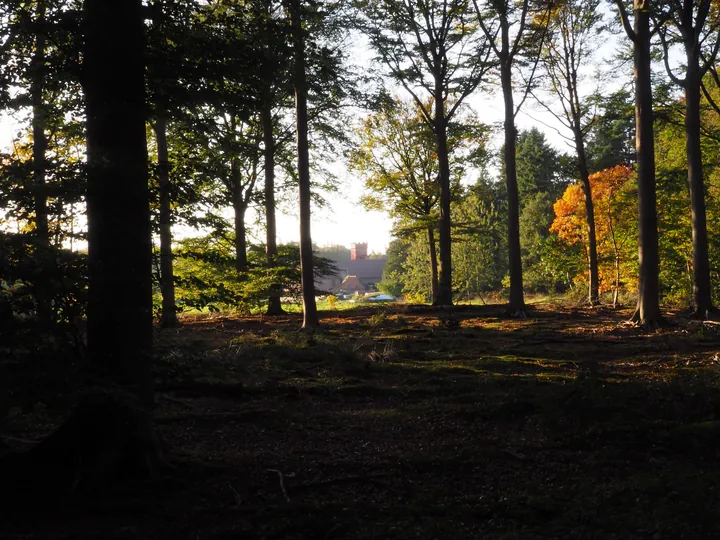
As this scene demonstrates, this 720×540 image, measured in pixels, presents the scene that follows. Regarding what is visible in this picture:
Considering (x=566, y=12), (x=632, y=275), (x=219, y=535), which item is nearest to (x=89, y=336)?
(x=219, y=535)

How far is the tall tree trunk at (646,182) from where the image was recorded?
13711 millimetres

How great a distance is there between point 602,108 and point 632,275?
10888mm

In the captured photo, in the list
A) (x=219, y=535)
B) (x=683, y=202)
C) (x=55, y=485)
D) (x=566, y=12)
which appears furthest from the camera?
(x=683, y=202)

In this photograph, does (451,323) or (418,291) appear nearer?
(451,323)

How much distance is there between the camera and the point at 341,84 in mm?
15125

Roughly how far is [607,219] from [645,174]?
1459 centimetres

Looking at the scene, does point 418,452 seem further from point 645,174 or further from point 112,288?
point 645,174

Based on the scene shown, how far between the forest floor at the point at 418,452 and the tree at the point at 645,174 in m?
3.78

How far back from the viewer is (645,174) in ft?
45.3

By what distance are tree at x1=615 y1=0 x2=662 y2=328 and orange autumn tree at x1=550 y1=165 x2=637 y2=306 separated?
36.7ft

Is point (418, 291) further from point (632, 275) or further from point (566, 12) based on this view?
point (566, 12)

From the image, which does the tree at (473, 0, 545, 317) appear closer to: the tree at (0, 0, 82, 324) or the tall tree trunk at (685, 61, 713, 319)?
the tall tree trunk at (685, 61, 713, 319)

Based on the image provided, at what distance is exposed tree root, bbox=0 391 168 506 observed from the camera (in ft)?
13.3

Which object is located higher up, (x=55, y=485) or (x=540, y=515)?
(x=55, y=485)
